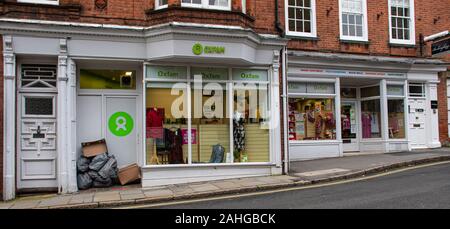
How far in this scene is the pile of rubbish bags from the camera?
10766 millimetres

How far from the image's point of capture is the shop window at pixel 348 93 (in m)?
16.4

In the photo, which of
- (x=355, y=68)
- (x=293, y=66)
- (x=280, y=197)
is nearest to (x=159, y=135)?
(x=280, y=197)

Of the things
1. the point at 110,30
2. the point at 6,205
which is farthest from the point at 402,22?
the point at 6,205

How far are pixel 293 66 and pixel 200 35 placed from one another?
14.7 ft

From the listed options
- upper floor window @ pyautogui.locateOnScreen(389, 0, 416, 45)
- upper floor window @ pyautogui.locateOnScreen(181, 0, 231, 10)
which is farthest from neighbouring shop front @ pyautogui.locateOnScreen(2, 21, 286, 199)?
upper floor window @ pyautogui.locateOnScreen(389, 0, 416, 45)

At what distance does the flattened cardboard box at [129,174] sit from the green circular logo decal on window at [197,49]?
340cm

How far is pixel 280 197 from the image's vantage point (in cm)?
886

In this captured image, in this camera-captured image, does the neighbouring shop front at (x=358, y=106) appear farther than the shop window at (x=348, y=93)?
No

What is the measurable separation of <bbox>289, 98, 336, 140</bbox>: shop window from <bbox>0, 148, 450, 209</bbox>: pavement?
1.85m

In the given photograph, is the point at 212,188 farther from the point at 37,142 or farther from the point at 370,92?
the point at 370,92

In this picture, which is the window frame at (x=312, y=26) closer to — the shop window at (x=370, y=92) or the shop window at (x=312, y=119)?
the shop window at (x=312, y=119)

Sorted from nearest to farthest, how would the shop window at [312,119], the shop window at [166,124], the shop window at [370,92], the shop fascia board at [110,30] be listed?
1. the shop fascia board at [110,30]
2. the shop window at [166,124]
3. the shop window at [312,119]
4. the shop window at [370,92]

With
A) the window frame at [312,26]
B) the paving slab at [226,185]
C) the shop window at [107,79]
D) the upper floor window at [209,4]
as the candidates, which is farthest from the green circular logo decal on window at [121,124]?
the window frame at [312,26]

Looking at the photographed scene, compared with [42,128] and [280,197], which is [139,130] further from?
[280,197]
